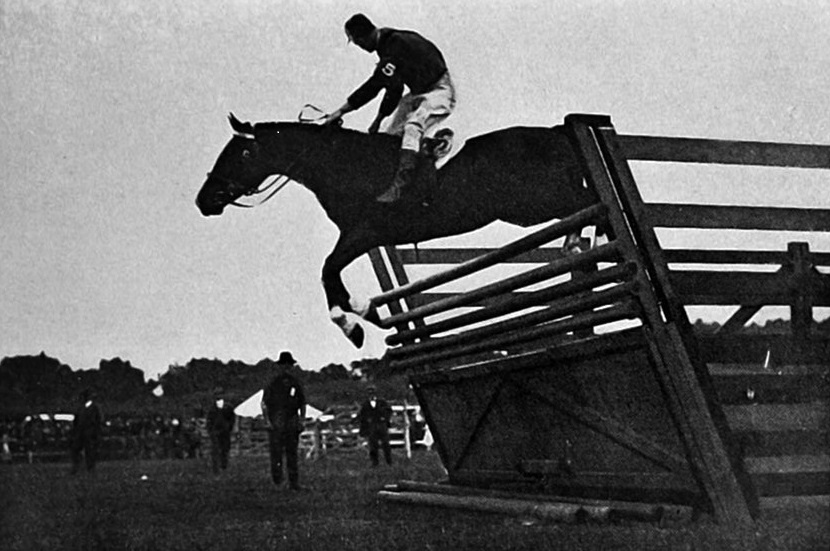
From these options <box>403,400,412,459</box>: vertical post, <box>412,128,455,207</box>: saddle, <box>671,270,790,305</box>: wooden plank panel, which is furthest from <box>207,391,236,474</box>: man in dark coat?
<box>671,270,790,305</box>: wooden plank panel

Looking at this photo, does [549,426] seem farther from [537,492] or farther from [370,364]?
[370,364]

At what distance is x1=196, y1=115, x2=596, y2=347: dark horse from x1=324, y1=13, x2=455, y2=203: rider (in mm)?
83

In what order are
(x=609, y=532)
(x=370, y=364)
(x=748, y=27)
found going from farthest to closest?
(x=370, y=364) < (x=748, y=27) < (x=609, y=532)

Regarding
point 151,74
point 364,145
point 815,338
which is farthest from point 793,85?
point 151,74

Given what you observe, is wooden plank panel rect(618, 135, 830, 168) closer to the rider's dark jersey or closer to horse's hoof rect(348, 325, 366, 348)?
the rider's dark jersey

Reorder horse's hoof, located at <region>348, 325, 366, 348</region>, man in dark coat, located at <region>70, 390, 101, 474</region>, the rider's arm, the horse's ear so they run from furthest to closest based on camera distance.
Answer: horse's hoof, located at <region>348, 325, 366, 348</region>
the rider's arm
the horse's ear
man in dark coat, located at <region>70, 390, 101, 474</region>

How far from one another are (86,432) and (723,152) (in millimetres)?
3700

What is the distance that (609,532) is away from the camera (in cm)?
567

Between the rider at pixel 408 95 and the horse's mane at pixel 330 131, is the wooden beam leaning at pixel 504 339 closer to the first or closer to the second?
the rider at pixel 408 95

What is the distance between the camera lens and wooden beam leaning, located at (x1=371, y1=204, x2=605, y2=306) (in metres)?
5.90

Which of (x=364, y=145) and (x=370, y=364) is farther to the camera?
(x=370, y=364)

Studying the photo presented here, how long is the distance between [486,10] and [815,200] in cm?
227

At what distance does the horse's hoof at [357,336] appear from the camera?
21.3 feet

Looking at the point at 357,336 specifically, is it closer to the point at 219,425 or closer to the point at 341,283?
the point at 341,283
